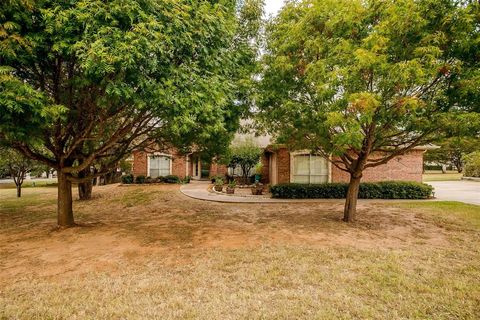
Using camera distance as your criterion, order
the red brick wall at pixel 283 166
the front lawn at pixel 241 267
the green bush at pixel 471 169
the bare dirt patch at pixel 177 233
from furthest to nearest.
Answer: the green bush at pixel 471 169
the red brick wall at pixel 283 166
the bare dirt patch at pixel 177 233
the front lawn at pixel 241 267

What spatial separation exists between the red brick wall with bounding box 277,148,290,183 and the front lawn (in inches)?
301

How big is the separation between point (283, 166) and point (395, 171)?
26.0 ft

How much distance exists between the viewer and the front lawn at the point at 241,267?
423cm

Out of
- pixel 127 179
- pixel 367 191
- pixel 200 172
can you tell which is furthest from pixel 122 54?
pixel 200 172

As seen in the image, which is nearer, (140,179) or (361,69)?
(361,69)

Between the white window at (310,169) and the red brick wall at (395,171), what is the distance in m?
0.75

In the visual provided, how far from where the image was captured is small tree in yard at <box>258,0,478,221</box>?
6.94m

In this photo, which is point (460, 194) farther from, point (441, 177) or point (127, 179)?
point (127, 179)

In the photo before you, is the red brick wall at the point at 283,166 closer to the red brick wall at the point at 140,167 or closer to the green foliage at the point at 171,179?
the green foliage at the point at 171,179

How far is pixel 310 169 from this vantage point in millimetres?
18906

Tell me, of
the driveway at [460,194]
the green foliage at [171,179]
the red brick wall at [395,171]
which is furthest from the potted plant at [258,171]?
the driveway at [460,194]

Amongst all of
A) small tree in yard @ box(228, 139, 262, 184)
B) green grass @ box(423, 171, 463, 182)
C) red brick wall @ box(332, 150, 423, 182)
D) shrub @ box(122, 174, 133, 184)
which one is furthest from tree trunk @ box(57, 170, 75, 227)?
green grass @ box(423, 171, 463, 182)

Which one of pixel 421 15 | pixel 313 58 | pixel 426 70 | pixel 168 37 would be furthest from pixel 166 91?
pixel 421 15

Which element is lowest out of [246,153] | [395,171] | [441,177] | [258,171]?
[441,177]
